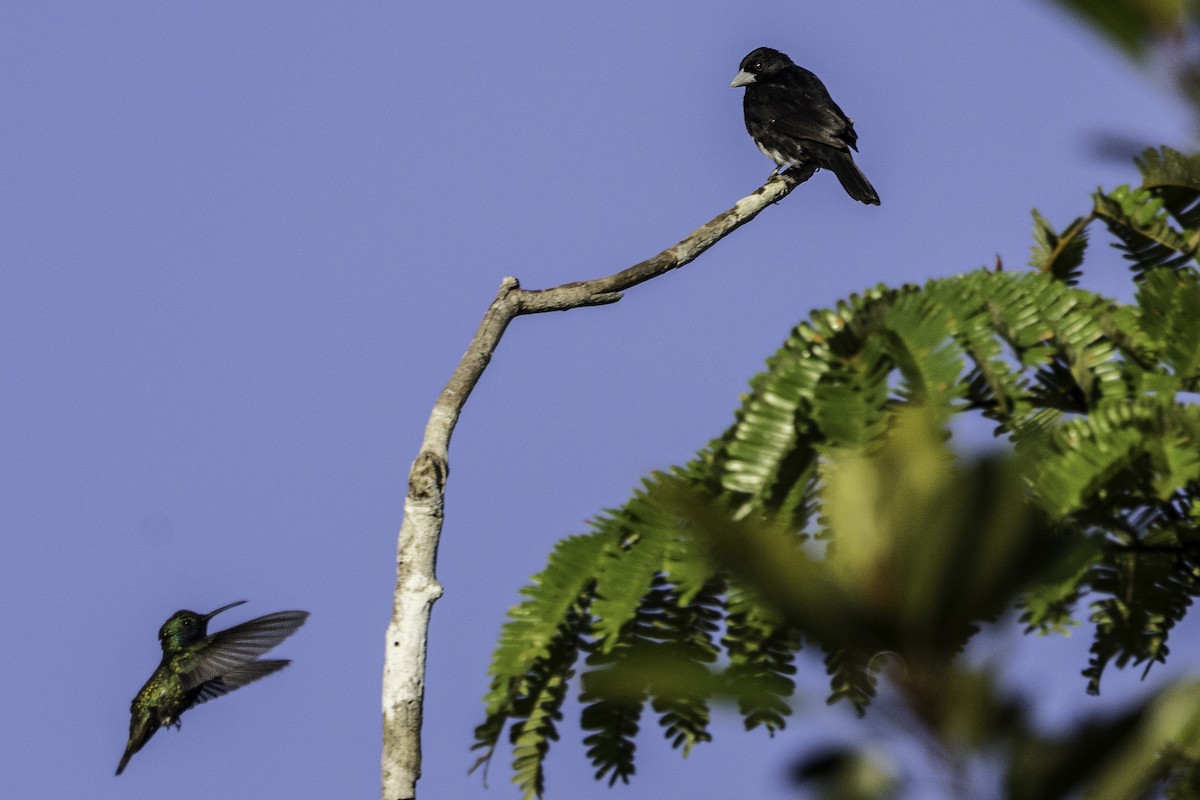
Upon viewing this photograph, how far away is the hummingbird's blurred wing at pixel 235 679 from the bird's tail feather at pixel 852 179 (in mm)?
4802

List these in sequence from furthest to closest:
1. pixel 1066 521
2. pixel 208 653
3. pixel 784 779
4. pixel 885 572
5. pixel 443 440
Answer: pixel 208 653 → pixel 443 440 → pixel 1066 521 → pixel 784 779 → pixel 885 572

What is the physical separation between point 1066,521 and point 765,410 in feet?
2.44

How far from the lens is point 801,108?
400 inches

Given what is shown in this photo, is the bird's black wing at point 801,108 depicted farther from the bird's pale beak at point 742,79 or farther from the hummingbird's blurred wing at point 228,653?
the hummingbird's blurred wing at point 228,653

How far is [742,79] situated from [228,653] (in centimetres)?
619

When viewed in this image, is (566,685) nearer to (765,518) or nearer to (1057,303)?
(765,518)

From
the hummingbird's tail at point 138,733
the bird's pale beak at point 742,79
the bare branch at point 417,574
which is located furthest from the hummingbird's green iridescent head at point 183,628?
the bird's pale beak at point 742,79

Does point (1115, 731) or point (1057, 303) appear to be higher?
point (1057, 303)

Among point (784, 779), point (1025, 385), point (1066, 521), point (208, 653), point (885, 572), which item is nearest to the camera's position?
point (885, 572)

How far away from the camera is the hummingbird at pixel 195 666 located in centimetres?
738

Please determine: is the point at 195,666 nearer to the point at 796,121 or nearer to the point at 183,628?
the point at 183,628

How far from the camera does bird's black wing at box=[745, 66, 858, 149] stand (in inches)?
388

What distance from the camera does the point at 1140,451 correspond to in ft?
10.8

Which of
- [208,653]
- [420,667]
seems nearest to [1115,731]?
[420,667]
